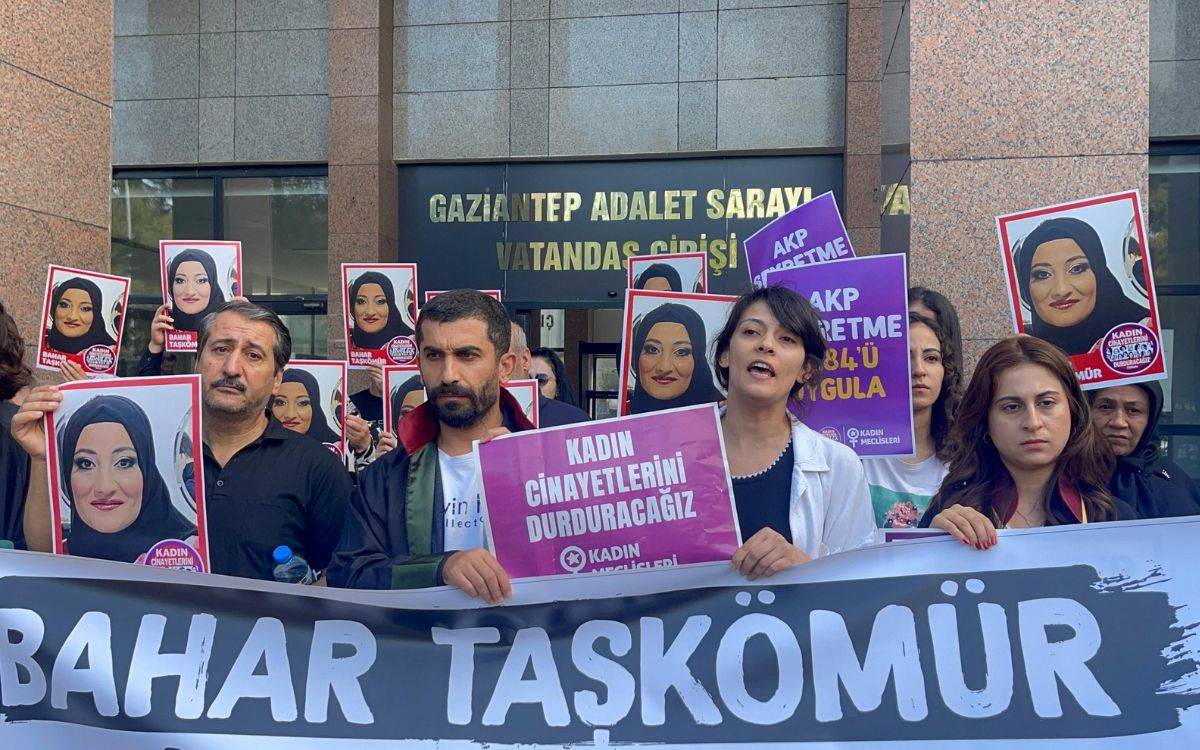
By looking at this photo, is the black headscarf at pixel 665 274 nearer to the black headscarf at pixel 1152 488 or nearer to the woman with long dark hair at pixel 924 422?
the woman with long dark hair at pixel 924 422

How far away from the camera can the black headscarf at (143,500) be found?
3051mm

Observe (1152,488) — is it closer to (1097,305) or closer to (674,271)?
(1097,305)

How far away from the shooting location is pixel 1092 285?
4332mm

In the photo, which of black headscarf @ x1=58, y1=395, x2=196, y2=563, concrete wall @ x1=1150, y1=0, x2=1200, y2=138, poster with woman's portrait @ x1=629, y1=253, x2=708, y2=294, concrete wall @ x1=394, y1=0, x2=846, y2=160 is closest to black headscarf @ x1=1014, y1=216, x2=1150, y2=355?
poster with woman's portrait @ x1=629, y1=253, x2=708, y2=294

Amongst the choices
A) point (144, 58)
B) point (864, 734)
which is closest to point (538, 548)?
point (864, 734)

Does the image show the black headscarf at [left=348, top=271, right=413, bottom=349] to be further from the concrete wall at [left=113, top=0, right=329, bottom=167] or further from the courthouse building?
the concrete wall at [left=113, top=0, right=329, bottom=167]

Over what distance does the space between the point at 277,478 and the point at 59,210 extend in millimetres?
3798

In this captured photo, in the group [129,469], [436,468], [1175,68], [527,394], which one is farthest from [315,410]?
[1175,68]

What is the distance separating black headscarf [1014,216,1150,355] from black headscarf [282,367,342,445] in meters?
3.74

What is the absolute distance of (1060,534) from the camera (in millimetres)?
2762

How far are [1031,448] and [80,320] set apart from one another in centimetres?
488

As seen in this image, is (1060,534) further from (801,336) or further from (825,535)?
(801,336)

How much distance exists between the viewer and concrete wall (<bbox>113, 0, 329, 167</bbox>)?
40.3 feet

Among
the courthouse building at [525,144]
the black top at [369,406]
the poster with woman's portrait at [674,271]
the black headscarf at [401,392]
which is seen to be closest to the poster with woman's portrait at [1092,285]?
the poster with woman's portrait at [674,271]
